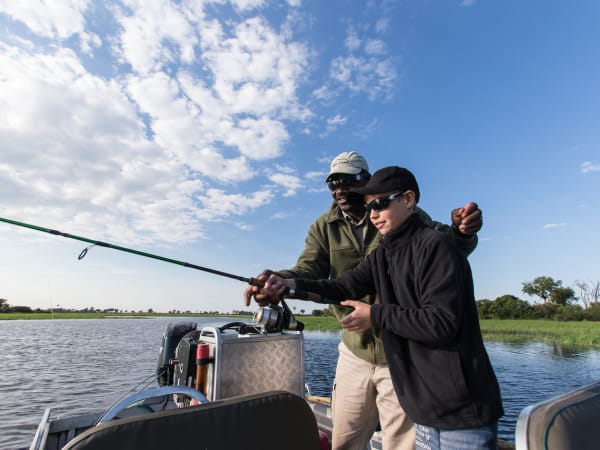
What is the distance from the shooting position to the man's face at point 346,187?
2893 millimetres

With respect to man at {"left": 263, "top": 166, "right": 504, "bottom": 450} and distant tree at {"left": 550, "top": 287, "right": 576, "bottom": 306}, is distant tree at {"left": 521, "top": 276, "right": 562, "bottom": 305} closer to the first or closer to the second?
distant tree at {"left": 550, "top": 287, "right": 576, "bottom": 306}

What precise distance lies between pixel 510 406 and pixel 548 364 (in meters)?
10.8

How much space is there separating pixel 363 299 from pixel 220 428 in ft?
5.03

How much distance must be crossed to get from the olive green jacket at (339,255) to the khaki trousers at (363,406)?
0.32 feet

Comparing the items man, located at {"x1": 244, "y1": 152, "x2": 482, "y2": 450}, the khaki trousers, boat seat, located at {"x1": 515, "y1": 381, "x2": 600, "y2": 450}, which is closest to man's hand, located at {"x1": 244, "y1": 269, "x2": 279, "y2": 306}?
man, located at {"x1": 244, "y1": 152, "x2": 482, "y2": 450}

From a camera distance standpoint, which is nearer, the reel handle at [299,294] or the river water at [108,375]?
the reel handle at [299,294]

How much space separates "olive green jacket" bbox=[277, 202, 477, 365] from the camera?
8.59ft

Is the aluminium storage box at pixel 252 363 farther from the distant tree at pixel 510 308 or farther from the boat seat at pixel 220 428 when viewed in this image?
the distant tree at pixel 510 308

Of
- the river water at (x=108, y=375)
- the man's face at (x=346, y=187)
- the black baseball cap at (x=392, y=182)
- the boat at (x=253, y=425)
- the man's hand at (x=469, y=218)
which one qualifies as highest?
the man's face at (x=346, y=187)

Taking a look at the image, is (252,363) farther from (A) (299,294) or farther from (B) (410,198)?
(B) (410,198)

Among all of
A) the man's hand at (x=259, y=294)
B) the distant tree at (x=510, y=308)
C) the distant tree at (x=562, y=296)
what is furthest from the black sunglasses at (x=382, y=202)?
the distant tree at (x=562, y=296)

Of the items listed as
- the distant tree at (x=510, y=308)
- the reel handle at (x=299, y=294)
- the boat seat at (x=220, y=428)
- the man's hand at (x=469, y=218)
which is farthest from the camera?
the distant tree at (x=510, y=308)

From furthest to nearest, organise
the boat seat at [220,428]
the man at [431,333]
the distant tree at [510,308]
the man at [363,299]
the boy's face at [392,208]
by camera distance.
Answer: the distant tree at [510,308] < the man at [363,299] < the boy's face at [392,208] < the man at [431,333] < the boat seat at [220,428]

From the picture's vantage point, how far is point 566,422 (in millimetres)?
1154
